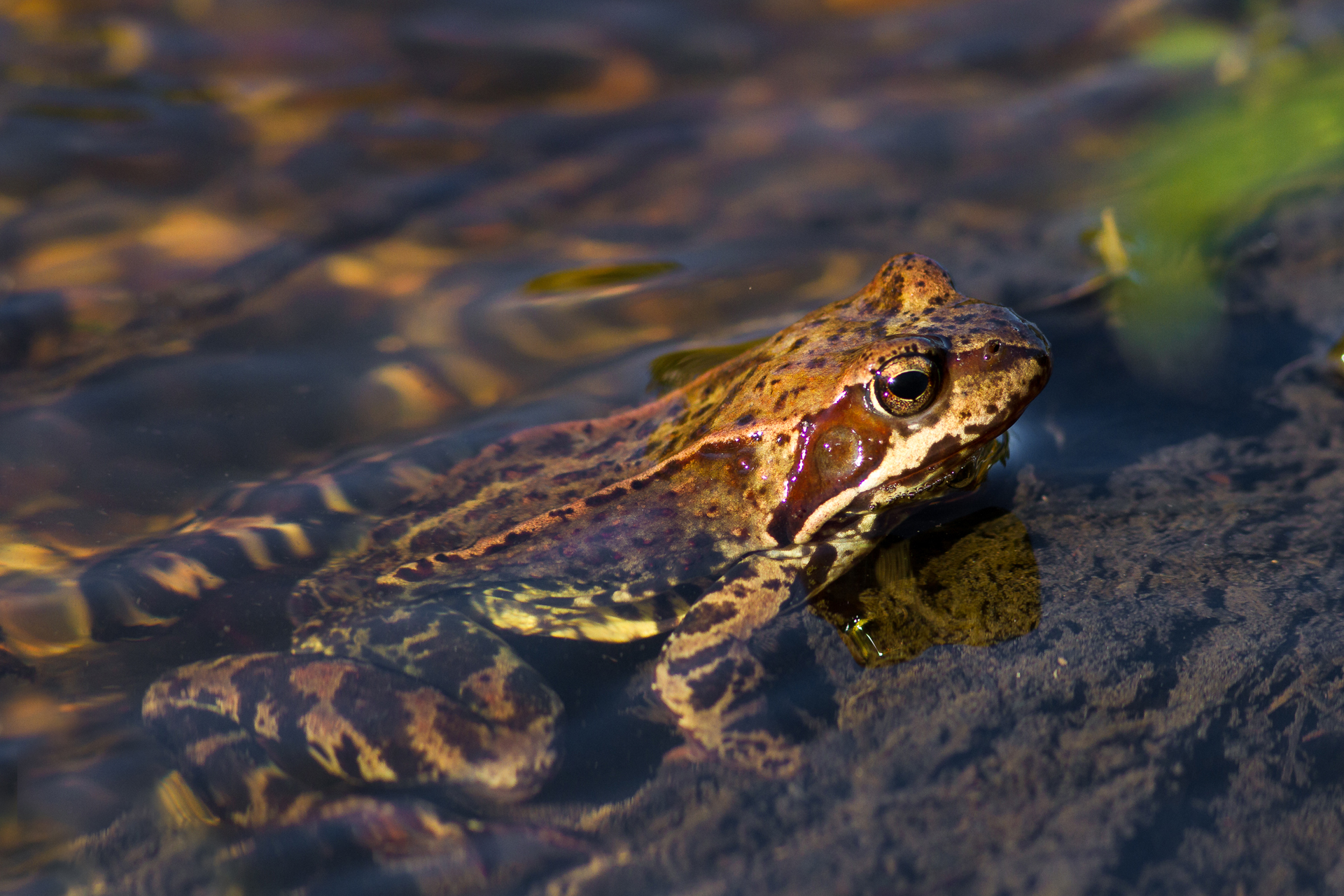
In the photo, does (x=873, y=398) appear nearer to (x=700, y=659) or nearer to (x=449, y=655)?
(x=700, y=659)

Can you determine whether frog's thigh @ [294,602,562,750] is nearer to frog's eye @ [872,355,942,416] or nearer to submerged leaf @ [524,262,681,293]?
frog's eye @ [872,355,942,416]

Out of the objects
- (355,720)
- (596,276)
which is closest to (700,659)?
(355,720)

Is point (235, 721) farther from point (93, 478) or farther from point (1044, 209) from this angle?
point (1044, 209)

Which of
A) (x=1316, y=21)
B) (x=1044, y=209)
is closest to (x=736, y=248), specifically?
(x=1044, y=209)

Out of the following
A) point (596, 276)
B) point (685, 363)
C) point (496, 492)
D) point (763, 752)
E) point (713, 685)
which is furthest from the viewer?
point (596, 276)

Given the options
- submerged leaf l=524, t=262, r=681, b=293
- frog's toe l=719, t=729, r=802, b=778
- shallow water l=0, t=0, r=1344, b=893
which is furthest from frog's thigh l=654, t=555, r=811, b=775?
submerged leaf l=524, t=262, r=681, b=293

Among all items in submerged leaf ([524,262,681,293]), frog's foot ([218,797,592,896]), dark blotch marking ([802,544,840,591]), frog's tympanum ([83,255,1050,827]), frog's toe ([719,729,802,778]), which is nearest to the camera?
frog's foot ([218,797,592,896])
